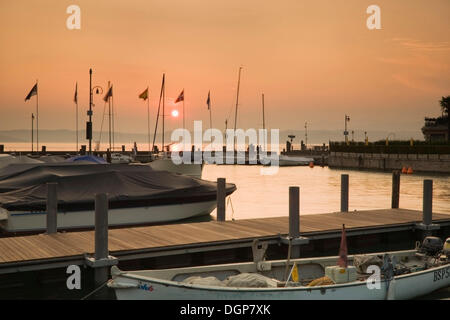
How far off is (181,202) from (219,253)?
7755mm

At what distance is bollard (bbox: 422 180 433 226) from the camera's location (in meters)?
19.3

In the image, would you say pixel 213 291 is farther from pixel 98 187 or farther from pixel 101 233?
pixel 98 187

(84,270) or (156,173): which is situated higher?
(156,173)

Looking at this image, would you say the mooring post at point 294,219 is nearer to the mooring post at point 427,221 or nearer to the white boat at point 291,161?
the mooring post at point 427,221

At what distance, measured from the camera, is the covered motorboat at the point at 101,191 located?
20859 millimetres

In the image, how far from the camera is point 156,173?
24797 mm

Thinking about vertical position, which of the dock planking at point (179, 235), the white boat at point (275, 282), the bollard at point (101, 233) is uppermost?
the bollard at point (101, 233)

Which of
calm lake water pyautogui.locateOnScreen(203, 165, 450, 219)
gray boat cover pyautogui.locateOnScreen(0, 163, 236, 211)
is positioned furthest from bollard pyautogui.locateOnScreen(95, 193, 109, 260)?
calm lake water pyautogui.locateOnScreen(203, 165, 450, 219)

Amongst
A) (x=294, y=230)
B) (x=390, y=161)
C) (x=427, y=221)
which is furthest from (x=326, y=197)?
(x=390, y=161)

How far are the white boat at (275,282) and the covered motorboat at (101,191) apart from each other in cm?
1005

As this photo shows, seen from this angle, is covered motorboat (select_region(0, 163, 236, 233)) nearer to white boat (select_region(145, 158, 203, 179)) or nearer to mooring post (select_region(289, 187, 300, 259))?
mooring post (select_region(289, 187, 300, 259))

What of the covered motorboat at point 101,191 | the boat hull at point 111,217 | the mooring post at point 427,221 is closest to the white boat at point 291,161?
the covered motorboat at point 101,191
